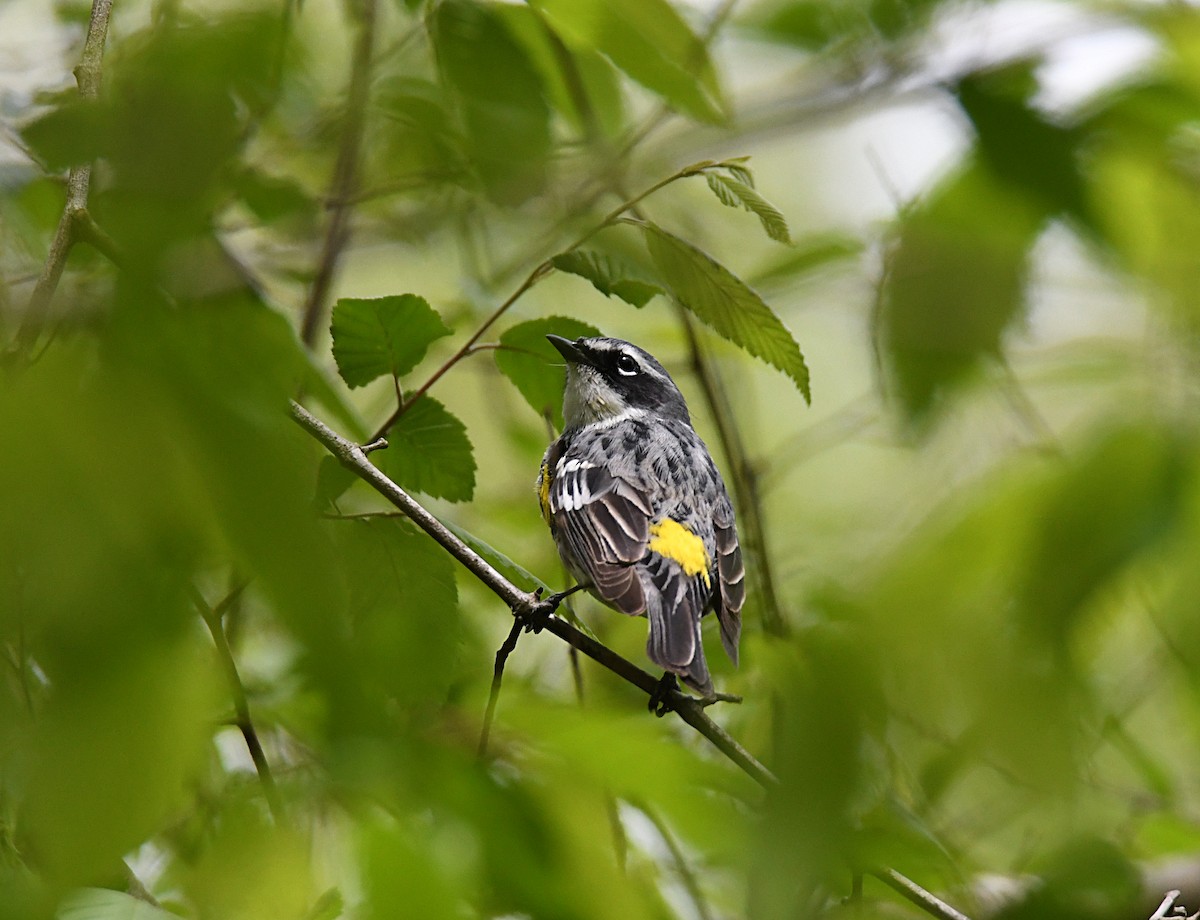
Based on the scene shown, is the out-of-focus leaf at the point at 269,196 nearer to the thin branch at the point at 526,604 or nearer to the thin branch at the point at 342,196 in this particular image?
the thin branch at the point at 342,196

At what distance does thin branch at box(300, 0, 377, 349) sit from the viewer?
10.6 feet

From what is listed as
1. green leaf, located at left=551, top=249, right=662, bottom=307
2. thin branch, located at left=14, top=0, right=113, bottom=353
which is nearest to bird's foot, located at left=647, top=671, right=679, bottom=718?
green leaf, located at left=551, top=249, right=662, bottom=307

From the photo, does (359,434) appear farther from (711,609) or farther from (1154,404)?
(1154,404)

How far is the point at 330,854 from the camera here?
290 cm

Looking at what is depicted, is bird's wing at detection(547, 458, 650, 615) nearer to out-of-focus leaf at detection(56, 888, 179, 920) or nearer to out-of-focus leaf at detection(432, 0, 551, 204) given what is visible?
out-of-focus leaf at detection(432, 0, 551, 204)

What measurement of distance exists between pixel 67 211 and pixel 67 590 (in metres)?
0.84

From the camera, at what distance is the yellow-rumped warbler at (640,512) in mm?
2863

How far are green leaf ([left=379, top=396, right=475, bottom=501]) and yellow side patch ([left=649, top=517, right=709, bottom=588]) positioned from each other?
3.46 ft

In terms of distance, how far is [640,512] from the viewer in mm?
3322

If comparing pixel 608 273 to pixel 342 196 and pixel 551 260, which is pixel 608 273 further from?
pixel 342 196

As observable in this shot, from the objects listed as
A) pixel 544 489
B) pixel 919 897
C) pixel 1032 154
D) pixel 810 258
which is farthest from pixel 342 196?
pixel 919 897

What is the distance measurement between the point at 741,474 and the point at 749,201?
1955 mm

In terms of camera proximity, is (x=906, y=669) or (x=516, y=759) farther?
(x=516, y=759)

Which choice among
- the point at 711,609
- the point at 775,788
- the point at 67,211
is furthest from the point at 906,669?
the point at 711,609
